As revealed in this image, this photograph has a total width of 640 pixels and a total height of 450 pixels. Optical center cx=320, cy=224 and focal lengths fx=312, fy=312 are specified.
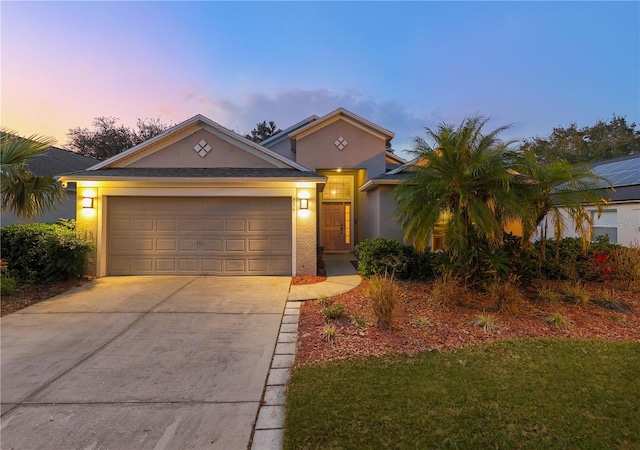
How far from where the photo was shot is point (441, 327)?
5.05 meters

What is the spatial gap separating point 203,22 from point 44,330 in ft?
31.6

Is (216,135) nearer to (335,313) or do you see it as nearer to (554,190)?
(335,313)

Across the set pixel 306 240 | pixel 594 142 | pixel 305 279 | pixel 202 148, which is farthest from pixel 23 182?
pixel 594 142

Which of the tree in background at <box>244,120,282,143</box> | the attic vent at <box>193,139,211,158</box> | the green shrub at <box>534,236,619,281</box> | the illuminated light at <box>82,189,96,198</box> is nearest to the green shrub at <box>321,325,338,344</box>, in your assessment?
the green shrub at <box>534,236,619,281</box>

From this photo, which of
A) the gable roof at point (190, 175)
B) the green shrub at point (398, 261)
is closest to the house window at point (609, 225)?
the green shrub at point (398, 261)

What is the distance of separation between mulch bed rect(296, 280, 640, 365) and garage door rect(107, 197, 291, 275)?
3142 mm

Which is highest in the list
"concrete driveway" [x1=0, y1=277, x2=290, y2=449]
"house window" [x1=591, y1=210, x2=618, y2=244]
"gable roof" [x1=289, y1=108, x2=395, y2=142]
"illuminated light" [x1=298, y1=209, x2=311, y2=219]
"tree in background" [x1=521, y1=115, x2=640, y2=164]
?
"tree in background" [x1=521, y1=115, x2=640, y2=164]

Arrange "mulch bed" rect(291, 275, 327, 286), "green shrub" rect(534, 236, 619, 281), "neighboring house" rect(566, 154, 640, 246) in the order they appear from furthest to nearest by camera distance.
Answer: "neighboring house" rect(566, 154, 640, 246) → "mulch bed" rect(291, 275, 327, 286) → "green shrub" rect(534, 236, 619, 281)

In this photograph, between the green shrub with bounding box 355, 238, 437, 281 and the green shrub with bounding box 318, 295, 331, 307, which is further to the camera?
the green shrub with bounding box 355, 238, 437, 281

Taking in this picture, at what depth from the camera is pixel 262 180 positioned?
872 cm

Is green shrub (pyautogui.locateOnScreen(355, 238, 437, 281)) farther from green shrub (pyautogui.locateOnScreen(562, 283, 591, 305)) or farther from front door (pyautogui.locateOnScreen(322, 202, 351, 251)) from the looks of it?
front door (pyautogui.locateOnScreen(322, 202, 351, 251))

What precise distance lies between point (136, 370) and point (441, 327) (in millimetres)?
4402

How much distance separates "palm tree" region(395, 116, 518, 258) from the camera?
5957 mm

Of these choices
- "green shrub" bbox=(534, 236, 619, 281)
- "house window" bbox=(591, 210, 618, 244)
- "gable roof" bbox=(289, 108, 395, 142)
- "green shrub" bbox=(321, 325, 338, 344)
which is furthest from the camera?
"gable roof" bbox=(289, 108, 395, 142)
